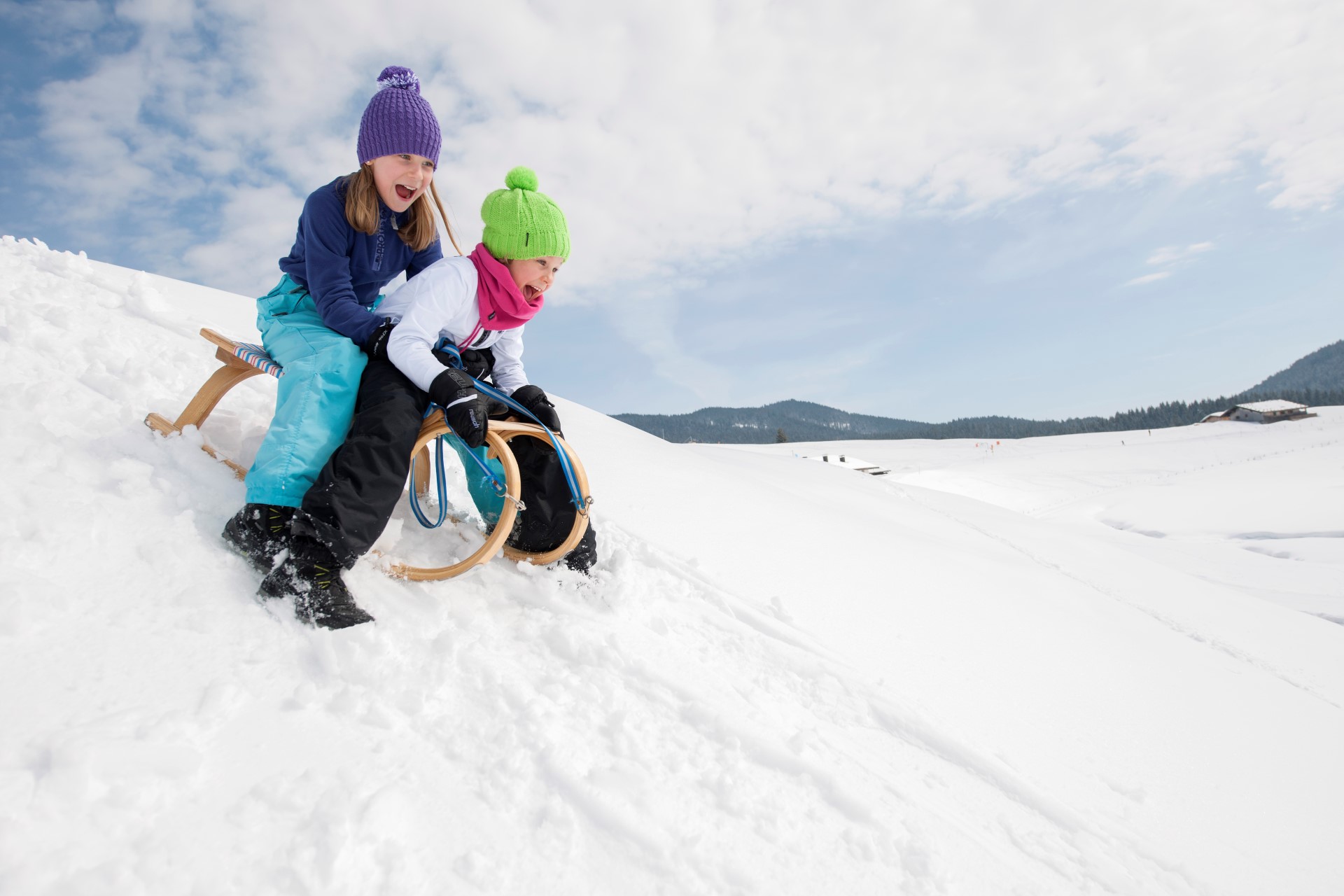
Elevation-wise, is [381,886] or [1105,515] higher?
[381,886]

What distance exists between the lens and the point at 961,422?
92.8 m

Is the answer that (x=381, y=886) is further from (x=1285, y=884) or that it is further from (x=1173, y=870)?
(x=1285, y=884)

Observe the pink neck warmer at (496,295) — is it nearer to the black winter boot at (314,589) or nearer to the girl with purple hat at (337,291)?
the girl with purple hat at (337,291)

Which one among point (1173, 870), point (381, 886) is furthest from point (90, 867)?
point (1173, 870)

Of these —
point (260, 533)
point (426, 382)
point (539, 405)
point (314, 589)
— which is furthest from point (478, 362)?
point (314, 589)

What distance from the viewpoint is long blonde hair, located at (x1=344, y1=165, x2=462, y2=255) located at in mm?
2564

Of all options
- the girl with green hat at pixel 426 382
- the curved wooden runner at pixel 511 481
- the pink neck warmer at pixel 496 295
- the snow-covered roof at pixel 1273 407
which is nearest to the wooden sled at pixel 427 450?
the curved wooden runner at pixel 511 481

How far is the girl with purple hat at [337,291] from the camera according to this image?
7.00 ft

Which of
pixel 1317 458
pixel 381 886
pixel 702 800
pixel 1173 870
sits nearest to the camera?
pixel 381 886

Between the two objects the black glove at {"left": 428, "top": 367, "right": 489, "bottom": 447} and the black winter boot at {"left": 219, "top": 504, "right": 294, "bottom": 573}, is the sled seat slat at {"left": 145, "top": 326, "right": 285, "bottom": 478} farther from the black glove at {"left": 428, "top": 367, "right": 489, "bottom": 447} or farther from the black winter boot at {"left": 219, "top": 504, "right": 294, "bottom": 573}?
the black glove at {"left": 428, "top": 367, "right": 489, "bottom": 447}

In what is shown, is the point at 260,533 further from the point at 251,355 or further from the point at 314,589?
the point at 251,355

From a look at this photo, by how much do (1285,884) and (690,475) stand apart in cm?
413

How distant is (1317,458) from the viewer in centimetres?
2592

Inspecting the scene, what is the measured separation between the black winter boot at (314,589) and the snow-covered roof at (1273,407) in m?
62.3
